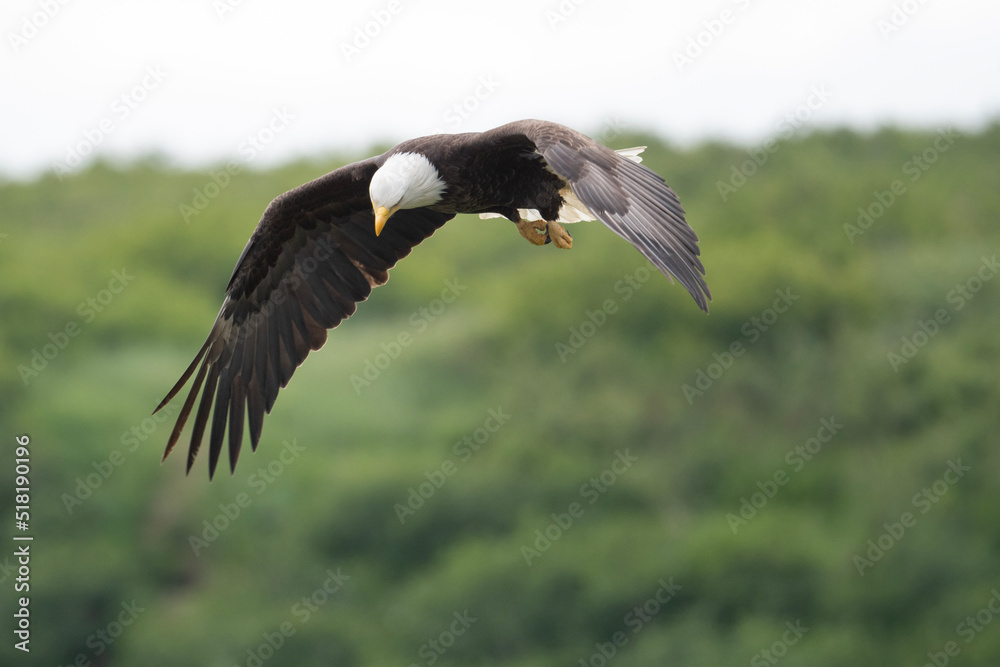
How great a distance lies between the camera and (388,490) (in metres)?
35.0

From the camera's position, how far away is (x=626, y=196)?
734cm

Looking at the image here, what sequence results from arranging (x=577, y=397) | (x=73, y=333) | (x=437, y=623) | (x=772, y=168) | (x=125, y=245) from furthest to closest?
(x=772, y=168), (x=125, y=245), (x=73, y=333), (x=577, y=397), (x=437, y=623)

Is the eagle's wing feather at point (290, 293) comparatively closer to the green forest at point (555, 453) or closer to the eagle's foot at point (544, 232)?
the eagle's foot at point (544, 232)

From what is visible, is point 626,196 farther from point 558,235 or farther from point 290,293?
point 290,293

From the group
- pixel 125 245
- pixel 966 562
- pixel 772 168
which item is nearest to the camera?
pixel 966 562

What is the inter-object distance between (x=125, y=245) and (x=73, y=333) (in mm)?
4608

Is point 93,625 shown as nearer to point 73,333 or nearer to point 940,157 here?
point 73,333

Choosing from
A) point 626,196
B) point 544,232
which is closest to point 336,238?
point 544,232

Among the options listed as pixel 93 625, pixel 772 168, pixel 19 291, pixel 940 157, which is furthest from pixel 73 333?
pixel 940 157

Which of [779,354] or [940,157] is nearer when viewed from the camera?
[779,354]

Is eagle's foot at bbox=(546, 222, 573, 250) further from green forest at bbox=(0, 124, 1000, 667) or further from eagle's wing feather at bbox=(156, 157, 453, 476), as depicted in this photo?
green forest at bbox=(0, 124, 1000, 667)

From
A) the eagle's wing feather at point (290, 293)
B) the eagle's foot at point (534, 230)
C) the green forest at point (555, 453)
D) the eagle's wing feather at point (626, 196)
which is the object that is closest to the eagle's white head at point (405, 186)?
the eagle's wing feather at point (626, 196)

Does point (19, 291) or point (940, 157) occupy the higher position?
point (19, 291)

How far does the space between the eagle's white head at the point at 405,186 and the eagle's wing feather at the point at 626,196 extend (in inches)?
25.1
